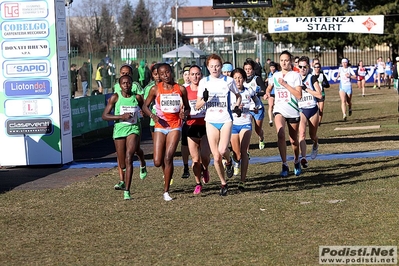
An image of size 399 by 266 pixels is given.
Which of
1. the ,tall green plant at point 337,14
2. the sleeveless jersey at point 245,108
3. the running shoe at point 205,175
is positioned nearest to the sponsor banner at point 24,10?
the sleeveless jersey at point 245,108

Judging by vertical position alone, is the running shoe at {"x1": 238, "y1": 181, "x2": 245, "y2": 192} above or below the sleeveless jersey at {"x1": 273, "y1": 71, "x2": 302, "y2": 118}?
below

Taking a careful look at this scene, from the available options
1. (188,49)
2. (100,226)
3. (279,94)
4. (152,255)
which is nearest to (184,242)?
(152,255)

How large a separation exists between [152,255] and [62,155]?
9.44m

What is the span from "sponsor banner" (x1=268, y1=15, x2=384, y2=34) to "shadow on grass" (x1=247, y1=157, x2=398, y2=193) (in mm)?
31995

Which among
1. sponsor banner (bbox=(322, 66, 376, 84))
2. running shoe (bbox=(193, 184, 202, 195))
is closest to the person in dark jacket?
running shoe (bbox=(193, 184, 202, 195))

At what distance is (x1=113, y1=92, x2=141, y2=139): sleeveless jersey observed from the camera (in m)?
12.4

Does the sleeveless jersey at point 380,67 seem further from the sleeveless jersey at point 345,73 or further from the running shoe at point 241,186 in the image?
the running shoe at point 241,186

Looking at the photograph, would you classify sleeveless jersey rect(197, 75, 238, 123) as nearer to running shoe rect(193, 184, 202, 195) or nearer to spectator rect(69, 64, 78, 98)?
running shoe rect(193, 184, 202, 195)

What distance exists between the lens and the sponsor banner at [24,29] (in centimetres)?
1717

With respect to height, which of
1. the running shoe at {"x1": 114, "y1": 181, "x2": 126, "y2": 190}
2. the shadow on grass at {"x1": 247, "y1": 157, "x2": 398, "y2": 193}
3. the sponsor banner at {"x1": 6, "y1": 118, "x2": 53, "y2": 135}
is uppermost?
the sponsor banner at {"x1": 6, "y1": 118, "x2": 53, "y2": 135}

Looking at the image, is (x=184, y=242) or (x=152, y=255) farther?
(x=184, y=242)

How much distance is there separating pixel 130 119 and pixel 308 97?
14.2 ft

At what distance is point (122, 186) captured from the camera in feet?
42.7

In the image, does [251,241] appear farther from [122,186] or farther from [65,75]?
[65,75]
